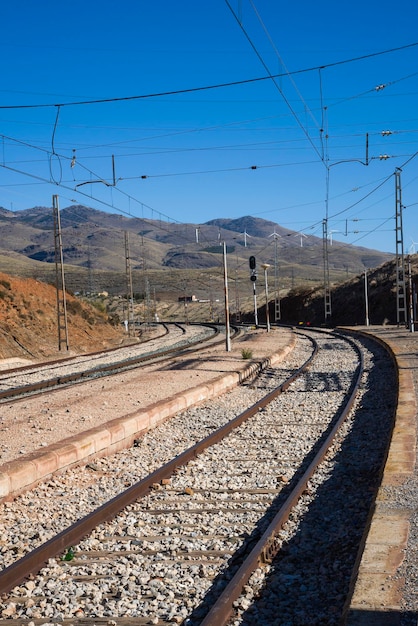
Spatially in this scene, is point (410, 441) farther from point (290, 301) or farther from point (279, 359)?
point (290, 301)

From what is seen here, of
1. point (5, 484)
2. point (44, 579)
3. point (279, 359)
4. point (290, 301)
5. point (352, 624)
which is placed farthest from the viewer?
point (290, 301)

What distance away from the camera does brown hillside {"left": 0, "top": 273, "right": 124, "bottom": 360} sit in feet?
144

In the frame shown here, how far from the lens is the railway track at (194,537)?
541 cm

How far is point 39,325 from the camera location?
168 feet

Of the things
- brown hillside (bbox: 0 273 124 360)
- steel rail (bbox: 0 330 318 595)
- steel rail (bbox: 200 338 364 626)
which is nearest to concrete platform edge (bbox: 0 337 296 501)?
steel rail (bbox: 0 330 318 595)

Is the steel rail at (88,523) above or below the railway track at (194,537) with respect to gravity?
above

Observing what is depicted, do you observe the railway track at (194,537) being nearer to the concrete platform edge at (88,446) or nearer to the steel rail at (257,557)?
the steel rail at (257,557)

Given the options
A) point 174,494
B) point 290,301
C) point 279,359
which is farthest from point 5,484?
point 290,301

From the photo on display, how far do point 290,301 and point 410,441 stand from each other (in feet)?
293

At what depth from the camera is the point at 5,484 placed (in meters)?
8.53

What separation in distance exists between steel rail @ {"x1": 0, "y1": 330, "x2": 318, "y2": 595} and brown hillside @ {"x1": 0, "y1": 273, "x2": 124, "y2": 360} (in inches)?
1231

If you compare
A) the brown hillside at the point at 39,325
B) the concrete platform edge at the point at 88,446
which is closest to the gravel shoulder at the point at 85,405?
the concrete platform edge at the point at 88,446

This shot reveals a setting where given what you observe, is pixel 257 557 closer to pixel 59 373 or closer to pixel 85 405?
pixel 85 405

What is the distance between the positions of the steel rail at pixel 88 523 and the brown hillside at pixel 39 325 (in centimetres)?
3127
